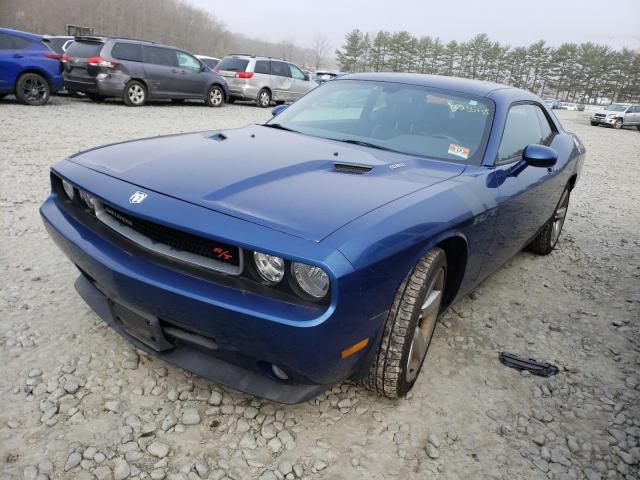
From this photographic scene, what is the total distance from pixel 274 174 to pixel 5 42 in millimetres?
10080

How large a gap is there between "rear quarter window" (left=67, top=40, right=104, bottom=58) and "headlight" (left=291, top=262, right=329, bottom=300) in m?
11.1

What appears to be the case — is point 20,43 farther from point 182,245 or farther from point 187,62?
point 182,245

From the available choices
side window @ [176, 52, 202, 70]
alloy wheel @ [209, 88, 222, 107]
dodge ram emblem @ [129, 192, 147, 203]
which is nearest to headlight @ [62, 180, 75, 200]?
dodge ram emblem @ [129, 192, 147, 203]

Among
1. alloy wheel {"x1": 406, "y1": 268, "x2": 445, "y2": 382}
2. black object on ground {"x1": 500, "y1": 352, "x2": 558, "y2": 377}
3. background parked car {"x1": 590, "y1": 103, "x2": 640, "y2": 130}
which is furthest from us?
background parked car {"x1": 590, "y1": 103, "x2": 640, "y2": 130}

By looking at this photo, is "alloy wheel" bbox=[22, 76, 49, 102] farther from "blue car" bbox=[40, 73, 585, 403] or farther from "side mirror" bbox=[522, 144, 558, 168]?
"side mirror" bbox=[522, 144, 558, 168]

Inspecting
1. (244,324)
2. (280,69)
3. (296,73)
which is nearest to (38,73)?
(280,69)

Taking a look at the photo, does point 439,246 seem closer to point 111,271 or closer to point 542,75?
point 111,271

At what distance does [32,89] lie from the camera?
33.1ft

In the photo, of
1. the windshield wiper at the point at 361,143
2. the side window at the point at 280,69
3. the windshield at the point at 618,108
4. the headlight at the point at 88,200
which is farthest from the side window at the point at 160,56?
the windshield at the point at 618,108

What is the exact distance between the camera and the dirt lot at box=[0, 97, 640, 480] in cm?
181

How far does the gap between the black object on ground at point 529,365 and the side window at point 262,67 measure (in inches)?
547

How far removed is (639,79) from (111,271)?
92.9m

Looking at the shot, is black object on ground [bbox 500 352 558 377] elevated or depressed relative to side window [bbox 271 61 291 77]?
depressed

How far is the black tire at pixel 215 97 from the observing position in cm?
1341
